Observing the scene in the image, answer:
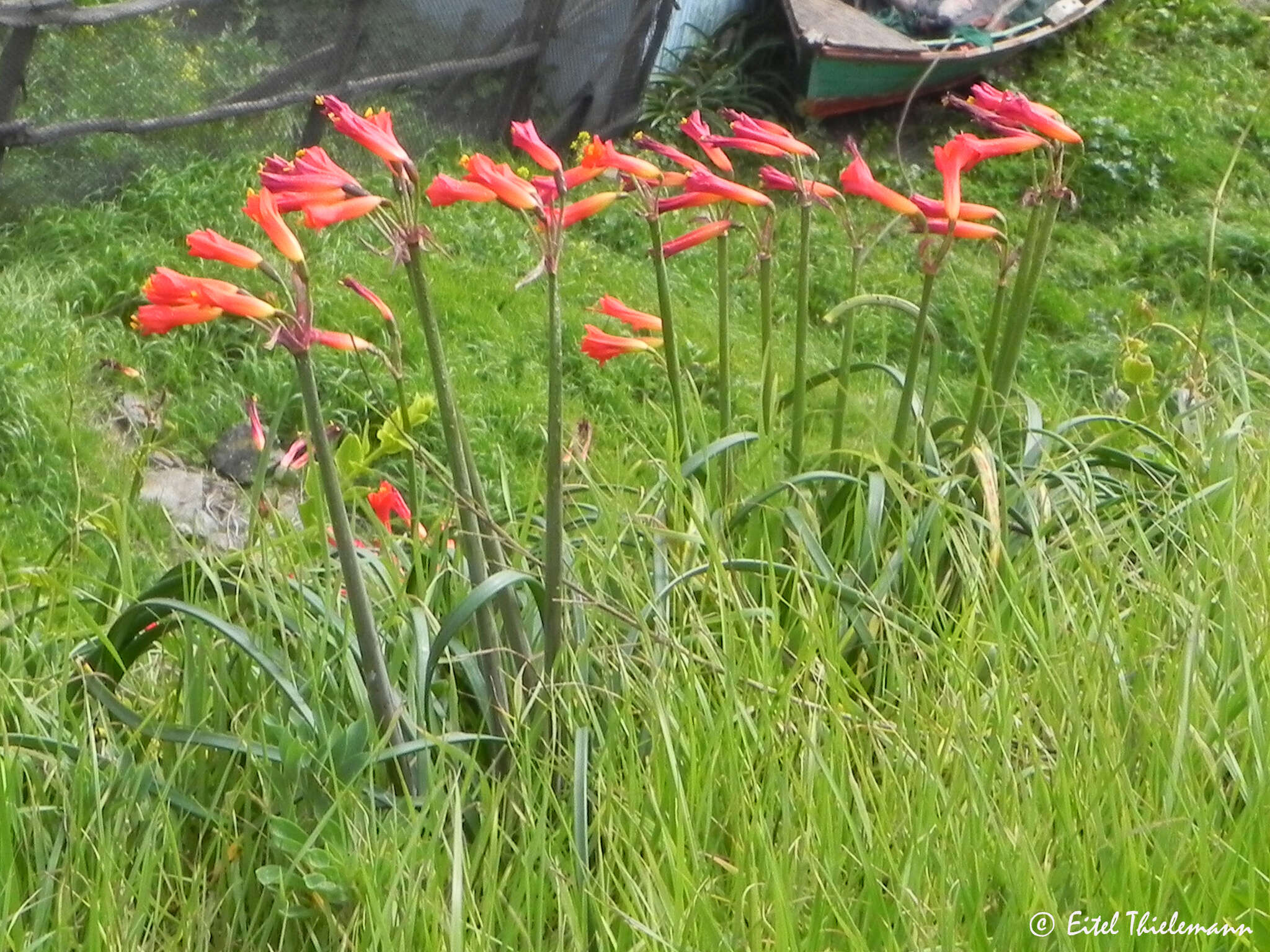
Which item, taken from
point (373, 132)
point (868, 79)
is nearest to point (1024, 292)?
point (373, 132)

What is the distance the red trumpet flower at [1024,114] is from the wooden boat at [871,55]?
567cm

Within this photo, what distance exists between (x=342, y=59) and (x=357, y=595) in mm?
5289

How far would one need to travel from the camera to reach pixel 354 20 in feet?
21.6

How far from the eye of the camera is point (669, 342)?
91.7 inches

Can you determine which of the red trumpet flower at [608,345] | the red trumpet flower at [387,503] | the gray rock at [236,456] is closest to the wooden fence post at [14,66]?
the gray rock at [236,456]

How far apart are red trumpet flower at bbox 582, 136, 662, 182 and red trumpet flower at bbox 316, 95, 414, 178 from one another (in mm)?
331

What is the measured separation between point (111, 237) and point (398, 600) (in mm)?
4122

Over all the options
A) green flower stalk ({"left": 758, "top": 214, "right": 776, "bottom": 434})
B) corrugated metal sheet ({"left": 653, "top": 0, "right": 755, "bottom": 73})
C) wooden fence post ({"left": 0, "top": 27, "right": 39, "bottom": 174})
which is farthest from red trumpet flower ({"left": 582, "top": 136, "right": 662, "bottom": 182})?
corrugated metal sheet ({"left": 653, "top": 0, "right": 755, "bottom": 73})

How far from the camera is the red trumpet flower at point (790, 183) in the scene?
2.21m

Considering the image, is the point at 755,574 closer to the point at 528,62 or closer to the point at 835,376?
the point at 835,376

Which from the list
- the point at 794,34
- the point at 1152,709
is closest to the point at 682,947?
the point at 1152,709

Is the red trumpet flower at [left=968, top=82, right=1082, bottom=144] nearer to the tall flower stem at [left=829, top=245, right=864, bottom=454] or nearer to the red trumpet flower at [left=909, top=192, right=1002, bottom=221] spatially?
the red trumpet flower at [left=909, top=192, right=1002, bottom=221]

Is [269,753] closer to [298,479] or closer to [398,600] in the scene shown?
[398,600]

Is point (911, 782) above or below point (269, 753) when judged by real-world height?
above
